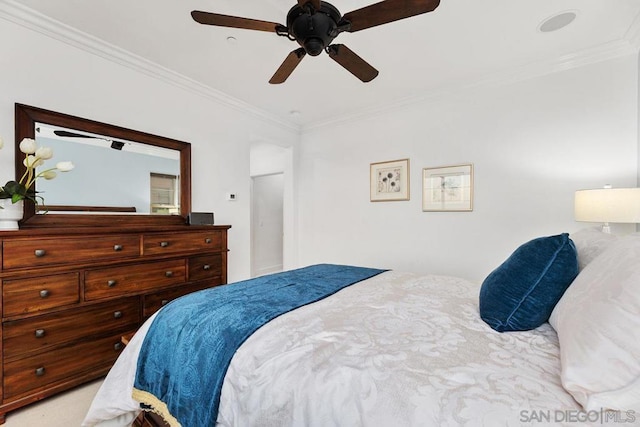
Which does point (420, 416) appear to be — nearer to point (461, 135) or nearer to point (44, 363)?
point (44, 363)

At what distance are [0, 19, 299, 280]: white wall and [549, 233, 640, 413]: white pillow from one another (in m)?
3.12

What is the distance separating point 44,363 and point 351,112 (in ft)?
12.6

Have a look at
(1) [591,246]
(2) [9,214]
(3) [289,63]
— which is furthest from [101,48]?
(1) [591,246]

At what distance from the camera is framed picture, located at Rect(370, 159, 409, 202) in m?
3.52

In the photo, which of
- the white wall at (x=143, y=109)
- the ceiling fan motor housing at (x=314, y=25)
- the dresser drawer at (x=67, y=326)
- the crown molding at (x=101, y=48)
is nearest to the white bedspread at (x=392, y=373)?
the dresser drawer at (x=67, y=326)

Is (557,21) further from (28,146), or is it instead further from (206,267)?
(28,146)

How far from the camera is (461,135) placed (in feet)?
10.3

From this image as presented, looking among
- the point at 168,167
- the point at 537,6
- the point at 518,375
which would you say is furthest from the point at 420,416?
the point at 168,167

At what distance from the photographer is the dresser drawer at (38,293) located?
5.47 feet

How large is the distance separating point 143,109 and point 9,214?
139cm

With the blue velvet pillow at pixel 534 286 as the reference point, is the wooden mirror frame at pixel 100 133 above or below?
above

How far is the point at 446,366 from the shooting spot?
834 mm

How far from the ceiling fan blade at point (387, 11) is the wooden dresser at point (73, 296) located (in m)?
2.06

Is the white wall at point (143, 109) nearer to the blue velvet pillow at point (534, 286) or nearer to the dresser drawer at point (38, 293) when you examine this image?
the dresser drawer at point (38, 293)
